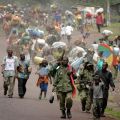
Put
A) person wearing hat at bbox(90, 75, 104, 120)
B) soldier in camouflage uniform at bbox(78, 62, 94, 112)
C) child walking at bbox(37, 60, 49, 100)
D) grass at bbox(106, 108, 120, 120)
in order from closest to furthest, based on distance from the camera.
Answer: person wearing hat at bbox(90, 75, 104, 120)
soldier in camouflage uniform at bbox(78, 62, 94, 112)
grass at bbox(106, 108, 120, 120)
child walking at bbox(37, 60, 49, 100)

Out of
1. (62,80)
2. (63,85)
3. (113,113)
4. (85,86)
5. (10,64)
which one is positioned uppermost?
(10,64)

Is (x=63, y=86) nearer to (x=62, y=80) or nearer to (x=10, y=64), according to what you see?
(x=62, y=80)

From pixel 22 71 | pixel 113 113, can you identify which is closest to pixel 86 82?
pixel 113 113

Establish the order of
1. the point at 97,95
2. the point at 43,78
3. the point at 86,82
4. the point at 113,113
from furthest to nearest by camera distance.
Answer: the point at 43,78
the point at 113,113
the point at 86,82
the point at 97,95

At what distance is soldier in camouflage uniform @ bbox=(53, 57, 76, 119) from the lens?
15.6m

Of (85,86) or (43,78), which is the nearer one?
(85,86)

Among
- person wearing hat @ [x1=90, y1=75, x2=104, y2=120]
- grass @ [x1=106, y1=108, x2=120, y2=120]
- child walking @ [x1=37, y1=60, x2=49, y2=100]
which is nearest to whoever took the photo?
person wearing hat @ [x1=90, y1=75, x2=104, y2=120]

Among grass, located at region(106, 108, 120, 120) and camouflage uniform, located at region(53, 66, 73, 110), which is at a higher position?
camouflage uniform, located at region(53, 66, 73, 110)

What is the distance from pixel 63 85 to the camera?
15.6 metres

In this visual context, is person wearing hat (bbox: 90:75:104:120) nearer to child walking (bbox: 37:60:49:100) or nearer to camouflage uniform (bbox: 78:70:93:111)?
camouflage uniform (bbox: 78:70:93:111)

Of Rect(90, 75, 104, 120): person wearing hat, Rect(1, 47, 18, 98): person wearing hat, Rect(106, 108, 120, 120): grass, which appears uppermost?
Rect(1, 47, 18, 98): person wearing hat

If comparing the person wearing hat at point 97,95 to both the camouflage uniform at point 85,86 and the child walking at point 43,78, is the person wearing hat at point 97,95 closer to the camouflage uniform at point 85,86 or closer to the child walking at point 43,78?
the camouflage uniform at point 85,86

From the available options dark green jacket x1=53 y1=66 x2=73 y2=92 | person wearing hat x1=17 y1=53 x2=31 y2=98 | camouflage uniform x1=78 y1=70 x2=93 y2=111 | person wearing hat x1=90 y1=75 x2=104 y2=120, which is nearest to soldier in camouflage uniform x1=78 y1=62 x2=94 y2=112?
camouflage uniform x1=78 y1=70 x2=93 y2=111

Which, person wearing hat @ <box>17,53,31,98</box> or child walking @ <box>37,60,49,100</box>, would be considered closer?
person wearing hat @ <box>17,53,31,98</box>
